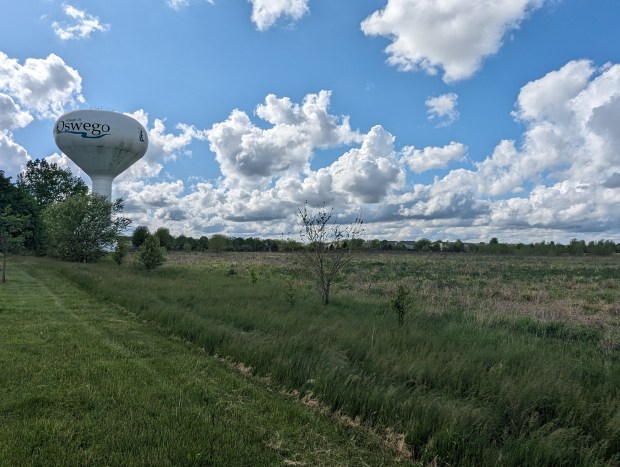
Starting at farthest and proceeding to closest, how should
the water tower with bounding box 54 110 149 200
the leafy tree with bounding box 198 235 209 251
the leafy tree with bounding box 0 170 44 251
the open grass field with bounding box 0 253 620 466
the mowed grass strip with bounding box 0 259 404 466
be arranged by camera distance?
the leafy tree with bounding box 198 235 209 251
the leafy tree with bounding box 0 170 44 251
the water tower with bounding box 54 110 149 200
the open grass field with bounding box 0 253 620 466
the mowed grass strip with bounding box 0 259 404 466

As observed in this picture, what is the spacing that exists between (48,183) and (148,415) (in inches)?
3305

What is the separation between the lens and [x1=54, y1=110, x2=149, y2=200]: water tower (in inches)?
1880

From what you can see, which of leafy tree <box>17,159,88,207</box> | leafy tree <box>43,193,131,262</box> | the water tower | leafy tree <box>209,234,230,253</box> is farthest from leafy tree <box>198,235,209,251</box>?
leafy tree <box>43,193,131,262</box>

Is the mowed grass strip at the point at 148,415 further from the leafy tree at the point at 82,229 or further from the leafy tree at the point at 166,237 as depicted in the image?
the leafy tree at the point at 166,237

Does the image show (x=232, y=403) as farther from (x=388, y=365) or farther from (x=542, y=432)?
(x=542, y=432)

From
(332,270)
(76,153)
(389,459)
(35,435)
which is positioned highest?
(76,153)

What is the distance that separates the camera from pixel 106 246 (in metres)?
39.5

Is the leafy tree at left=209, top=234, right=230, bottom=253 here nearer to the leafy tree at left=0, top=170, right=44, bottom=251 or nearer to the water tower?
the leafy tree at left=0, top=170, right=44, bottom=251

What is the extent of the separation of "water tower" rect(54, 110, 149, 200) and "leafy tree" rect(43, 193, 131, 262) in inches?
420

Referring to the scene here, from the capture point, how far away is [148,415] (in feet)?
15.6

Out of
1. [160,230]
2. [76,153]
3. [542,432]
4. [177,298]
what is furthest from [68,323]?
[160,230]

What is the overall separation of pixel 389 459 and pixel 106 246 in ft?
135

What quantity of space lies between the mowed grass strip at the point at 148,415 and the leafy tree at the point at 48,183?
74.6m

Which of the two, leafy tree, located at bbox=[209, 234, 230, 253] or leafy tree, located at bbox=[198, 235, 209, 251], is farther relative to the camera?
leafy tree, located at bbox=[198, 235, 209, 251]
